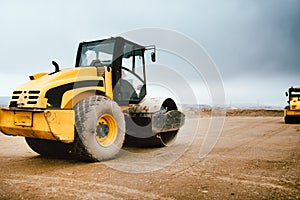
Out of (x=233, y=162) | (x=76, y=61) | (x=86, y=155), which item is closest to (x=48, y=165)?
(x=86, y=155)

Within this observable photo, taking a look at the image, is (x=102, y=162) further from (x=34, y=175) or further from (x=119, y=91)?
(x=119, y=91)

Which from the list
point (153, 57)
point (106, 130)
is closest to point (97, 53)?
point (153, 57)

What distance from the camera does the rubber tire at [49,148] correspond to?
6469 mm

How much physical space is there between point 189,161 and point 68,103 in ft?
8.71

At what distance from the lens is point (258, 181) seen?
166 inches

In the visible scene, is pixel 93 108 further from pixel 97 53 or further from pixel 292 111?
pixel 292 111

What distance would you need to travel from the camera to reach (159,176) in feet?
15.0

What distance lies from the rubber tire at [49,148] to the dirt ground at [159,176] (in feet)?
0.73

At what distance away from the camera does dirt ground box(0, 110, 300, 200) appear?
3680 mm

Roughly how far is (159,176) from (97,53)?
3.84 meters

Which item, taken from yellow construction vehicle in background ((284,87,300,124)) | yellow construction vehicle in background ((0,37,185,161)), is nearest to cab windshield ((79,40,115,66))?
yellow construction vehicle in background ((0,37,185,161))

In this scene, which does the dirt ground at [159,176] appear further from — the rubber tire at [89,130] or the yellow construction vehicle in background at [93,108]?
the yellow construction vehicle in background at [93,108]

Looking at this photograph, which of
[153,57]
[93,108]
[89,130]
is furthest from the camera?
[153,57]

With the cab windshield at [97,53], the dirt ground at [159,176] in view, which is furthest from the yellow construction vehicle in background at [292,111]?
the cab windshield at [97,53]
